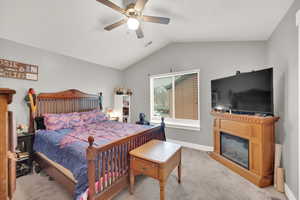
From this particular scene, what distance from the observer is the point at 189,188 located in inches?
80.6

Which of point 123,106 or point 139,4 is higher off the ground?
point 139,4

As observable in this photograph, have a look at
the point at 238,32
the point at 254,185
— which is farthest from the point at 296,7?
→ the point at 254,185

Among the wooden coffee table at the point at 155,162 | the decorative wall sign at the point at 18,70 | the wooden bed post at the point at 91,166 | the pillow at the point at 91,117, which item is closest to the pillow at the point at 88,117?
the pillow at the point at 91,117

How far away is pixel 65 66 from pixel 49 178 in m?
2.48

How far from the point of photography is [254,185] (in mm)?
2107

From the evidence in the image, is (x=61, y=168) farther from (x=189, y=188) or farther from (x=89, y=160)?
(x=189, y=188)

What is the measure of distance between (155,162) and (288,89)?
2.04 m

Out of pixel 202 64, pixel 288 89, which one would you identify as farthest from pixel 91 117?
pixel 288 89

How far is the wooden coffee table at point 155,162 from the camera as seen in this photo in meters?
1.61

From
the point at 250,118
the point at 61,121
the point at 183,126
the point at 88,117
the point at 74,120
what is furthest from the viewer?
the point at 183,126

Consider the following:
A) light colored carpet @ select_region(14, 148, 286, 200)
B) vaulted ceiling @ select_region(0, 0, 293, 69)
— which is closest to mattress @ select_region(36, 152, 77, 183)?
light colored carpet @ select_region(14, 148, 286, 200)

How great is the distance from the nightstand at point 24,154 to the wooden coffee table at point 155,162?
200 cm

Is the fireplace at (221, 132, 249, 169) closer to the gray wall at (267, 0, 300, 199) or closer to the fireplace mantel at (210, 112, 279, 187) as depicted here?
the fireplace mantel at (210, 112, 279, 187)

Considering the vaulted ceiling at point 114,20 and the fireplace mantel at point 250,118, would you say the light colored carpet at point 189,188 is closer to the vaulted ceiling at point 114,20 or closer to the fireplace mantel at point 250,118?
the fireplace mantel at point 250,118
